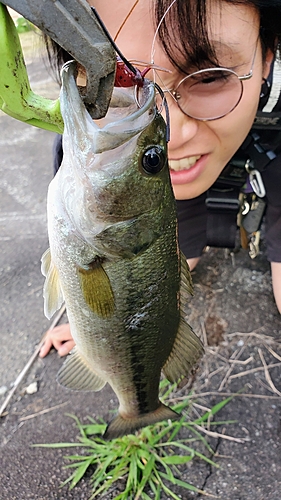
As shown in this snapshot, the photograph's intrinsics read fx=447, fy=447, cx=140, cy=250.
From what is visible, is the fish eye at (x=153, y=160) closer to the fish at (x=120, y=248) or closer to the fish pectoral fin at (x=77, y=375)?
the fish at (x=120, y=248)

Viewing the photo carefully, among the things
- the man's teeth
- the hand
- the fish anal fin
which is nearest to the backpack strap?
the man's teeth

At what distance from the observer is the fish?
96 centimetres

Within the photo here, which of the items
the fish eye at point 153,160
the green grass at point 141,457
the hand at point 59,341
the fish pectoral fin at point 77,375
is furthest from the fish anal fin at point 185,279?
the hand at point 59,341

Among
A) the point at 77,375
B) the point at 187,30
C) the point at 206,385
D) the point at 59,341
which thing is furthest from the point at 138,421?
the point at 187,30

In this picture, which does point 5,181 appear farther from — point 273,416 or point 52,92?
point 273,416

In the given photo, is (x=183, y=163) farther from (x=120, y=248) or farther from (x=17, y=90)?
(x=17, y=90)

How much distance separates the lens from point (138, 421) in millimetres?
1597

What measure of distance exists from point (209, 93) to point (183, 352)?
897 millimetres

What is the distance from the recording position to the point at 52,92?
598 centimetres

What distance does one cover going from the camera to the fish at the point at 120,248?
959 millimetres

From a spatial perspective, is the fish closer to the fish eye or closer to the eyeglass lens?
the fish eye

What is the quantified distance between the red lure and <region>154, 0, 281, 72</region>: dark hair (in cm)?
45

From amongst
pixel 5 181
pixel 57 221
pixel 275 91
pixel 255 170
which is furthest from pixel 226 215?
pixel 5 181

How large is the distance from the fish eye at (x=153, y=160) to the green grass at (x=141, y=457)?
1.37 meters
